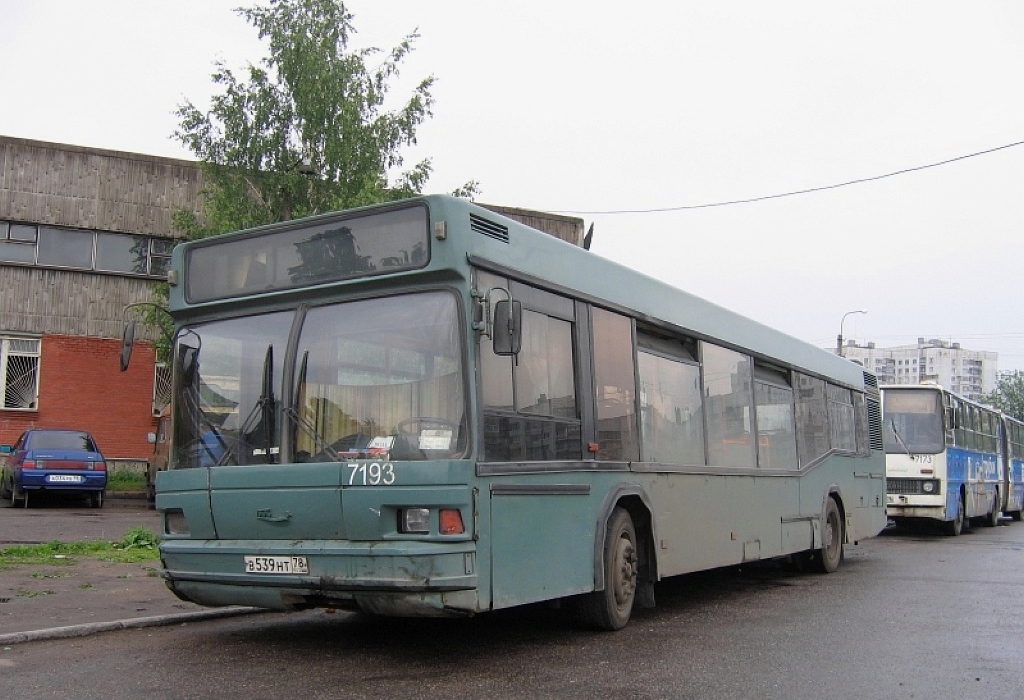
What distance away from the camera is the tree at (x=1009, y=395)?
100m

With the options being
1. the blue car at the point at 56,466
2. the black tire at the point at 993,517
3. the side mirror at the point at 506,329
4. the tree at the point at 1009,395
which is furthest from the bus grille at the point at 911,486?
the tree at the point at 1009,395

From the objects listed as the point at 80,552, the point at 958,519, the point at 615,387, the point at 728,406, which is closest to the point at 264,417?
the point at 615,387

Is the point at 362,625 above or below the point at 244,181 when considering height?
below

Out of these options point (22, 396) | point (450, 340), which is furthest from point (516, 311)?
point (22, 396)

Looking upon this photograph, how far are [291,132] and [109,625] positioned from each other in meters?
18.1

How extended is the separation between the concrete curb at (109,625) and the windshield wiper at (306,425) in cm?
250

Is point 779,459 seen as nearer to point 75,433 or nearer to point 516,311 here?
point 516,311

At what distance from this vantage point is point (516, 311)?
693 centimetres

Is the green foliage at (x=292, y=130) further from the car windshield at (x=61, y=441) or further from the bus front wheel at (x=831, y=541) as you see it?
the bus front wheel at (x=831, y=541)

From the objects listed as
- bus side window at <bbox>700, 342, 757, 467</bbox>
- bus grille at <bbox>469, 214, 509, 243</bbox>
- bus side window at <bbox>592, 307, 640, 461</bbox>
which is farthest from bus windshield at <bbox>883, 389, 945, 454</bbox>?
bus grille at <bbox>469, 214, 509, 243</bbox>

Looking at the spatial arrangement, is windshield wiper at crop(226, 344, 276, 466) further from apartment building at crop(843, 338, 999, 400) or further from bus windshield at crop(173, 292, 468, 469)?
apartment building at crop(843, 338, 999, 400)

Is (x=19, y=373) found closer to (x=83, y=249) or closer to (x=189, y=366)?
(x=83, y=249)

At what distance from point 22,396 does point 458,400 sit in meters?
24.4

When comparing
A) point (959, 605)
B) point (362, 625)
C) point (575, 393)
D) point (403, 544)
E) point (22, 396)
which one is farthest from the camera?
point (22, 396)
